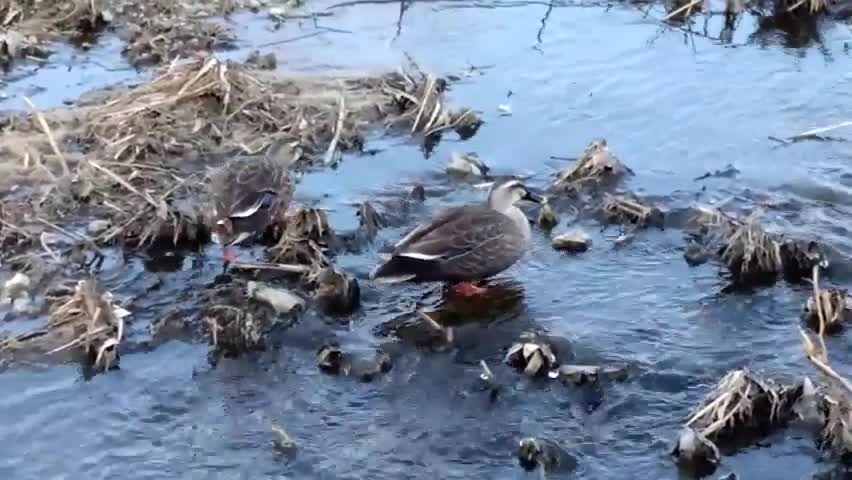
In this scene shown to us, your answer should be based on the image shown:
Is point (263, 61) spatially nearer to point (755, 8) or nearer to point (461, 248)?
point (461, 248)

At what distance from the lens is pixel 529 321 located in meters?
7.03

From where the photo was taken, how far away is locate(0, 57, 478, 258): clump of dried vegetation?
8.18m

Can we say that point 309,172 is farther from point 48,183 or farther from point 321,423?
point 321,423

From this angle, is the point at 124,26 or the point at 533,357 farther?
the point at 124,26

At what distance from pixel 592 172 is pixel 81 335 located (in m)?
3.47

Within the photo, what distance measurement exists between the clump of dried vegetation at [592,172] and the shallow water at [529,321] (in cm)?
21

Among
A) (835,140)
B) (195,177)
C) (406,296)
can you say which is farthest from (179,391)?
(835,140)

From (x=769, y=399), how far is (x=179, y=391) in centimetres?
277

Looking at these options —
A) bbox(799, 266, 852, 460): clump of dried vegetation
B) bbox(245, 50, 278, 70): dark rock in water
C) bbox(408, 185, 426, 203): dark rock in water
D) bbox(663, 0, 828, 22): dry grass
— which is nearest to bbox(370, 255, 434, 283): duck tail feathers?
bbox(408, 185, 426, 203): dark rock in water

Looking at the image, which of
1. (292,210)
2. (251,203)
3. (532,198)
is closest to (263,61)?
(292,210)

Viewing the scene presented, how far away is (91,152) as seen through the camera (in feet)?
29.7

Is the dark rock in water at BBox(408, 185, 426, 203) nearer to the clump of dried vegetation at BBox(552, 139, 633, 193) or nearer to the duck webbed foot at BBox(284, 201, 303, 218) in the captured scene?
the duck webbed foot at BBox(284, 201, 303, 218)

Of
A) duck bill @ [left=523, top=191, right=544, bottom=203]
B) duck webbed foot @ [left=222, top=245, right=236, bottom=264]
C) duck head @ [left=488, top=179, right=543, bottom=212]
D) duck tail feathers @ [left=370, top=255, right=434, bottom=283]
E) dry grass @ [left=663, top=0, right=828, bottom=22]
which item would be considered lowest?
duck webbed foot @ [left=222, top=245, right=236, bottom=264]

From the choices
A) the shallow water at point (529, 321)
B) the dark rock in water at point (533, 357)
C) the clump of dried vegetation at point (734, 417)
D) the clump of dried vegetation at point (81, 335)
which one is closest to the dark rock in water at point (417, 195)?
the shallow water at point (529, 321)
